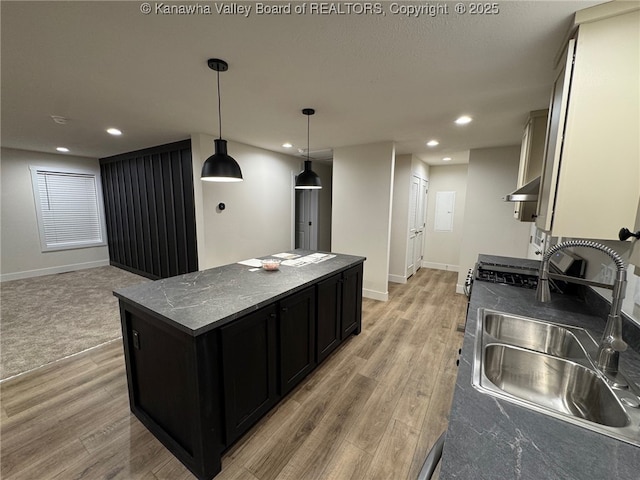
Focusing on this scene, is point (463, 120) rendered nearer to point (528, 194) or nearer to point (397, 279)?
point (528, 194)

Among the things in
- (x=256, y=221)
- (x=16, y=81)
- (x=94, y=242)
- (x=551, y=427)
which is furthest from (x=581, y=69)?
(x=94, y=242)

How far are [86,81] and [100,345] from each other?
2541mm

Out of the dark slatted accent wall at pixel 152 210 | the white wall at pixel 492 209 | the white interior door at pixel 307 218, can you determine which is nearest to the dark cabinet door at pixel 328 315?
the dark slatted accent wall at pixel 152 210

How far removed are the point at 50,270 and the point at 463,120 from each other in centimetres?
778

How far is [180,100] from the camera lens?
7.97 ft

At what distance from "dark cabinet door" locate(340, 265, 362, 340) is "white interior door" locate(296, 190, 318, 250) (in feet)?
11.1

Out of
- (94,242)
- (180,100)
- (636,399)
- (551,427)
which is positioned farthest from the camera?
(94,242)

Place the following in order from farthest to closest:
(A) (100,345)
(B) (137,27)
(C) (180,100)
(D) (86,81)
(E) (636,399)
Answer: (A) (100,345)
(C) (180,100)
(D) (86,81)
(B) (137,27)
(E) (636,399)

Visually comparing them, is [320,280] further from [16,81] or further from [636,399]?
[16,81]

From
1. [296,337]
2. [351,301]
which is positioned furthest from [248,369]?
[351,301]

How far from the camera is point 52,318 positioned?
11.0 ft

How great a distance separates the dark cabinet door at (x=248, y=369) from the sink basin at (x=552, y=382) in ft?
4.12

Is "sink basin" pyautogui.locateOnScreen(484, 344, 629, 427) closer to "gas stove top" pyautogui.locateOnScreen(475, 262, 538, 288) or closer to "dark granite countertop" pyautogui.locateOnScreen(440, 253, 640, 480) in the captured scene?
"dark granite countertop" pyautogui.locateOnScreen(440, 253, 640, 480)

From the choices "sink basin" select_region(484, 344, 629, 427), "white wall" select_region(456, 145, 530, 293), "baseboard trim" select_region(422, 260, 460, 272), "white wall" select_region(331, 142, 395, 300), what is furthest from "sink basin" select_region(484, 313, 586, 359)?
"baseboard trim" select_region(422, 260, 460, 272)
